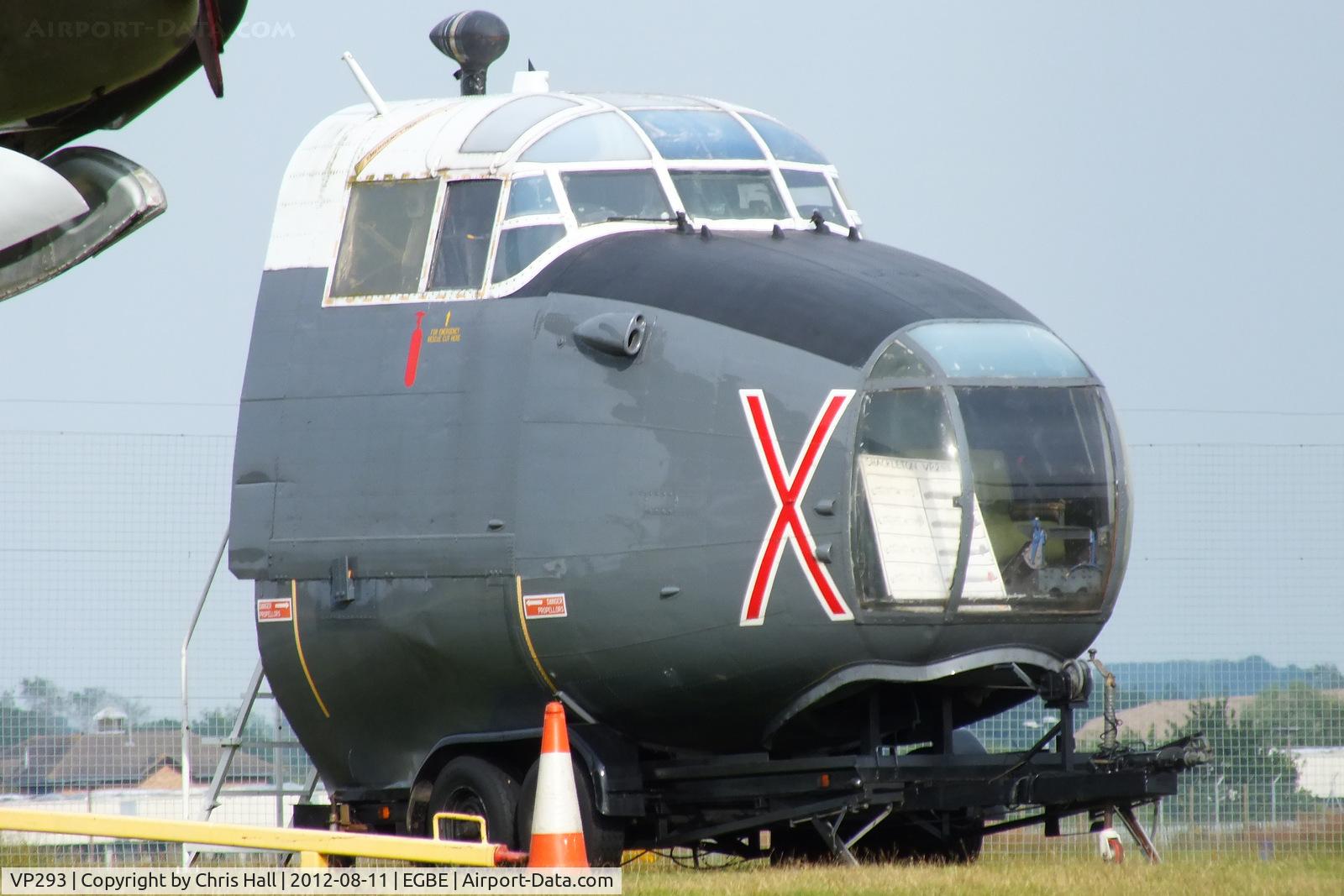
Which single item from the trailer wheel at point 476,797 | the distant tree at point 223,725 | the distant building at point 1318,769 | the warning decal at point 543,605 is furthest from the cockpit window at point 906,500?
the distant building at point 1318,769

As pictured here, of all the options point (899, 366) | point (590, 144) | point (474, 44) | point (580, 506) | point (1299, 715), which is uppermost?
point (474, 44)

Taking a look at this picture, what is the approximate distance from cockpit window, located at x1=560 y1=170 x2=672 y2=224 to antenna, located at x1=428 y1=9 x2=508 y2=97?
7.22 ft

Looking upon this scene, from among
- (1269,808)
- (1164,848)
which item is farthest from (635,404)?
(1269,808)

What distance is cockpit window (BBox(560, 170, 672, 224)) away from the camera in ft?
39.7

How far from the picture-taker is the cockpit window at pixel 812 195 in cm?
1262

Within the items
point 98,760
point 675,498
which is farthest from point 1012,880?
point 98,760

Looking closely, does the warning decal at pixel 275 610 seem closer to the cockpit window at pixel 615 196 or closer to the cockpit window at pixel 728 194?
the cockpit window at pixel 615 196

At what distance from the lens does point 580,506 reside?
1130cm

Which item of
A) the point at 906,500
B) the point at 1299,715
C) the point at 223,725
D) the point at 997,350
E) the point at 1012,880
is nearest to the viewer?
the point at 1012,880

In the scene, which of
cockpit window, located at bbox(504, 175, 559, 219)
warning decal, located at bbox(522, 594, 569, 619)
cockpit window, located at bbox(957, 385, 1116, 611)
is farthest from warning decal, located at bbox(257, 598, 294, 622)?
cockpit window, located at bbox(957, 385, 1116, 611)

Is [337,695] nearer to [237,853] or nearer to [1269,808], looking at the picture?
[237,853]

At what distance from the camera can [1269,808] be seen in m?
15.8

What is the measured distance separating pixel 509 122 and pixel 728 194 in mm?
1306

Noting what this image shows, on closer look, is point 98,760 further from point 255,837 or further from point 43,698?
point 255,837
